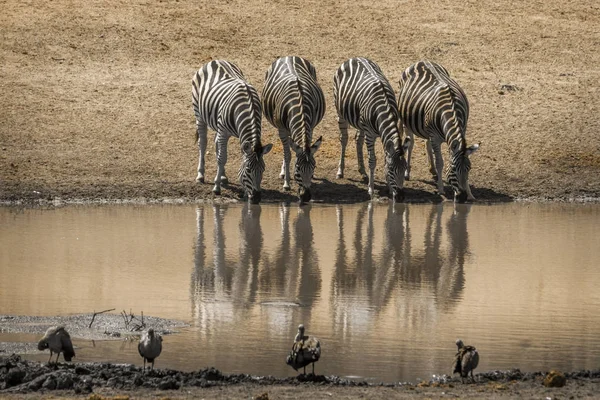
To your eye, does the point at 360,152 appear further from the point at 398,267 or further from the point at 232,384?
the point at 232,384

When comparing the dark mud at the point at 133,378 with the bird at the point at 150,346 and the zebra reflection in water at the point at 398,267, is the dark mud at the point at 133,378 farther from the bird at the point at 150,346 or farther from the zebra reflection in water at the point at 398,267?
the zebra reflection in water at the point at 398,267

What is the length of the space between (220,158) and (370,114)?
2772 mm

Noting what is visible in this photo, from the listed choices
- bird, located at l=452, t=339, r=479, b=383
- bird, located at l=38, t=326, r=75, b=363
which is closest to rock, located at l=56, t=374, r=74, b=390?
bird, located at l=38, t=326, r=75, b=363

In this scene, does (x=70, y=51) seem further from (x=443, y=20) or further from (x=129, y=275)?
(x=129, y=275)

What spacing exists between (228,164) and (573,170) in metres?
6.34

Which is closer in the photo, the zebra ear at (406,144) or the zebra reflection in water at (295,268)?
the zebra reflection in water at (295,268)

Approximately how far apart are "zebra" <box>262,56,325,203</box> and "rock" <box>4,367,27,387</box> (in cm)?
1167

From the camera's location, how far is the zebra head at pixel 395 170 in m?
22.7

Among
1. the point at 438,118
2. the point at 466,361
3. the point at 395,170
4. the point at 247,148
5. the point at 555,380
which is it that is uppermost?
the point at 438,118

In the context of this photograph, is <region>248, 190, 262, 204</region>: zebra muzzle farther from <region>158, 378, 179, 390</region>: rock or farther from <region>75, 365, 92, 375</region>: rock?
<region>158, 378, 179, 390</region>: rock

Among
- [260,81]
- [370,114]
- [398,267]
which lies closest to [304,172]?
[370,114]

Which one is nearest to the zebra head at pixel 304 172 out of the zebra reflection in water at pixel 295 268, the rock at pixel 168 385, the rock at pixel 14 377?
the zebra reflection in water at pixel 295 268

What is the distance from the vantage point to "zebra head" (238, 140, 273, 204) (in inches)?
887

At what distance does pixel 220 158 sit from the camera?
23469mm
